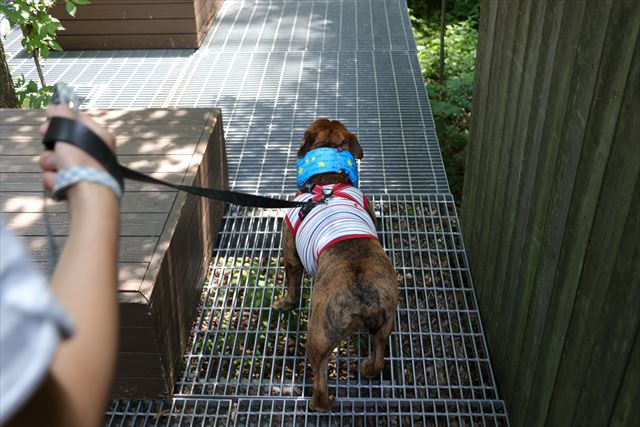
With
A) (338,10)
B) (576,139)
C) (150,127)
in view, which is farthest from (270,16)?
(576,139)

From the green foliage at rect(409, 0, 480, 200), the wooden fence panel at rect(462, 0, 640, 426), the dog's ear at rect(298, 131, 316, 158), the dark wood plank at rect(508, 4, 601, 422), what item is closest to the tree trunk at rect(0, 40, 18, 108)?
the dog's ear at rect(298, 131, 316, 158)

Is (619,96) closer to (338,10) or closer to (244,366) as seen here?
(244,366)

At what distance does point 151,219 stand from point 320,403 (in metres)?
1.37

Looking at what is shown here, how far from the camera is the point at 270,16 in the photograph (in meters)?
8.72

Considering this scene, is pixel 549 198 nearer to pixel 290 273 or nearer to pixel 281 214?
pixel 290 273

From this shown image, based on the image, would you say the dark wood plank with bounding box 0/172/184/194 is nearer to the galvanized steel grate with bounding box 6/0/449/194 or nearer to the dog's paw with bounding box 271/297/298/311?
the dog's paw with bounding box 271/297/298/311

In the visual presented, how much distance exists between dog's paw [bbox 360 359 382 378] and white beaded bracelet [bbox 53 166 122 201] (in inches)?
101

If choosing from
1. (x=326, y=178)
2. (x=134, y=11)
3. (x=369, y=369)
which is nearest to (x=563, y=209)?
(x=369, y=369)

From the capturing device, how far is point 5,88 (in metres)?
4.91

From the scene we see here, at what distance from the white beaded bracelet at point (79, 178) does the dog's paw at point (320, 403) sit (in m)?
2.42

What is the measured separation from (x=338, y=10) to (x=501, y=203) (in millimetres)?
6272

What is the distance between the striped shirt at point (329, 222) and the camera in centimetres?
320

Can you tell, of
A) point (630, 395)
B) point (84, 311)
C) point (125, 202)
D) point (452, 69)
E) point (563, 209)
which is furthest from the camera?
point (452, 69)

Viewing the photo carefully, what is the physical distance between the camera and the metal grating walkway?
3348 millimetres
